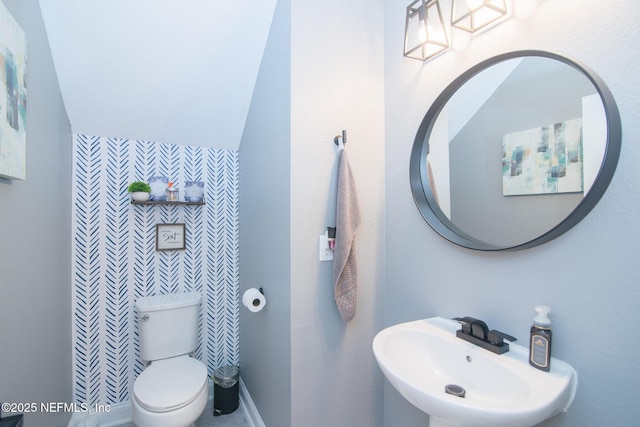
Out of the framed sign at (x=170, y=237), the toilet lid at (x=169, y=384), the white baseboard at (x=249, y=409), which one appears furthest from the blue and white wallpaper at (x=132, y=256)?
the toilet lid at (x=169, y=384)

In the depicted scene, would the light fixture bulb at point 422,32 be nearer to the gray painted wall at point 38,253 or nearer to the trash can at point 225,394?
the gray painted wall at point 38,253

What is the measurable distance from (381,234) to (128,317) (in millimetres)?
1783

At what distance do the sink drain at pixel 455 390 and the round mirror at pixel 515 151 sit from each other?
1.65 ft

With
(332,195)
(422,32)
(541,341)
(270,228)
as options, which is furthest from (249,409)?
(422,32)

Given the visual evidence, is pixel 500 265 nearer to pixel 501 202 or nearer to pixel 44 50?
pixel 501 202

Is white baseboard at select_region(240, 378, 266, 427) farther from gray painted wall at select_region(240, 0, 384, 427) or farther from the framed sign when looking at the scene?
the framed sign

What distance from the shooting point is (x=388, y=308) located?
151 centimetres

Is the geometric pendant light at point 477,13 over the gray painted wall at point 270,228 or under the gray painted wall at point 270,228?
over

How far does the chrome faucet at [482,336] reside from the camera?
3.08 feet

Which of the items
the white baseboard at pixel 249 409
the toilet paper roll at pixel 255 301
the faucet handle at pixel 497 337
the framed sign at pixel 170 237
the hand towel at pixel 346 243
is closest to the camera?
the faucet handle at pixel 497 337

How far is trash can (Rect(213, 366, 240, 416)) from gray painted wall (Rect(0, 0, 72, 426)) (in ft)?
2.65

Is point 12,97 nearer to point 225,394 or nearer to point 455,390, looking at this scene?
point 455,390

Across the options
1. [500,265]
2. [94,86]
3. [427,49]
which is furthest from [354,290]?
[94,86]

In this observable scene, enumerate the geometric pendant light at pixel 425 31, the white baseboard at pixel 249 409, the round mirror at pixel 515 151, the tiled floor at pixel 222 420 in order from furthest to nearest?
the tiled floor at pixel 222 420 < the white baseboard at pixel 249 409 < the geometric pendant light at pixel 425 31 < the round mirror at pixel 515 151
